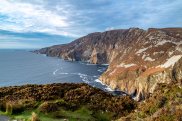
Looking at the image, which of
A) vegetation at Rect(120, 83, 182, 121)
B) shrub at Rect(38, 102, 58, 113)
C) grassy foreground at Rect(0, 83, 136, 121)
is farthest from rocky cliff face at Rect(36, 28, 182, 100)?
vegetation at Rect(120, 83, 182, 121)

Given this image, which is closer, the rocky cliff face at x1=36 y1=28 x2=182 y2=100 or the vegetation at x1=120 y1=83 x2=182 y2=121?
the vegetation at x1=120 y1=83 x2=182 y2=121

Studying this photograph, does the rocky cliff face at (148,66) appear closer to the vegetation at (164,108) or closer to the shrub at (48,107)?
the shrub at (48,107)

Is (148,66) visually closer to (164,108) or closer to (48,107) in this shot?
(48,107)

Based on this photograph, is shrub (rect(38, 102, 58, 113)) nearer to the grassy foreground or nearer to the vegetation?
the grassy foreground

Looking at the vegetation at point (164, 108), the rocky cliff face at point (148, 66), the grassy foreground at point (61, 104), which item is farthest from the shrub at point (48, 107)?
the rocky cliff face at point (148, 66)

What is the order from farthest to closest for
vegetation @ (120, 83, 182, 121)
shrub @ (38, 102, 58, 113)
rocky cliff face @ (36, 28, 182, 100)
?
rocky cliff face @ (36, 28, 182, 100)
shrub @ (38, 102, 58, 113)
vegetation @ (120, 83, 182, 121)

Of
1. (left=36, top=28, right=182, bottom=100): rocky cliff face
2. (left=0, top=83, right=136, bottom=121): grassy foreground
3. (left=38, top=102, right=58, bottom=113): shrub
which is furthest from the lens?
(left=36, top=28, right=182, bottom=100): rocky cliff face

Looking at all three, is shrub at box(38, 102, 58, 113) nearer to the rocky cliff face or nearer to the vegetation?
the vegetation

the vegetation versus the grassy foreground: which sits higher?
the vegetation

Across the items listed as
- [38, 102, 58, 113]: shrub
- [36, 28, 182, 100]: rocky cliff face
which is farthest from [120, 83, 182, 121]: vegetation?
[36, 28, 182, 100]: rocky cliff face

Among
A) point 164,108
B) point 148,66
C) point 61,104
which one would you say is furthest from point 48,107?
point 148,66
